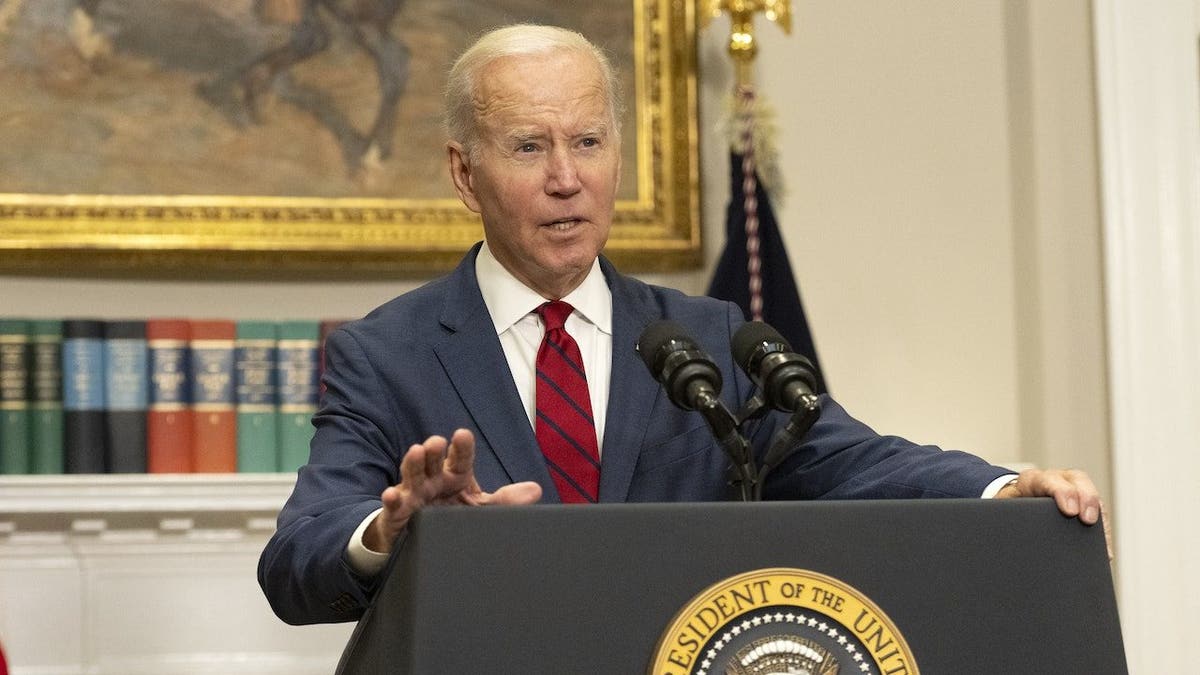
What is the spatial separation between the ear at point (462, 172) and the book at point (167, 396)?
6.30 feet

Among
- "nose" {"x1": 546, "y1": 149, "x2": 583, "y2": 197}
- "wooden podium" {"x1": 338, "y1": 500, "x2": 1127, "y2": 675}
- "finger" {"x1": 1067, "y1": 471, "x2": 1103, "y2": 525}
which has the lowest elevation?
"wooden podium" {"x1": 338, "y1": 500, "x2": 1127, "y2": 675}

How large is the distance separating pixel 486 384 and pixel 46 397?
2259mm

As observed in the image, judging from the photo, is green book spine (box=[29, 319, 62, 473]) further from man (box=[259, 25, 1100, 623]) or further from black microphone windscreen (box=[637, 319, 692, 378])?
black microphone windscreen (box=[637, 319, 692, 378])

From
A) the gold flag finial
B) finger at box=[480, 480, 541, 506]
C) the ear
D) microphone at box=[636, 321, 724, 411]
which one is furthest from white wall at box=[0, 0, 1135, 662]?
finger at box=[480, 480, 541, 506]

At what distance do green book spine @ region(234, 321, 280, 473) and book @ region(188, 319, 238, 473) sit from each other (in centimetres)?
2

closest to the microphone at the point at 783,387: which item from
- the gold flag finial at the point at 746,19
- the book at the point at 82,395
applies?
the gold flag finial at the point at 746,19

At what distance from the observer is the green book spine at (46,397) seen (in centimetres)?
416

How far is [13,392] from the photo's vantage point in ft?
13.6

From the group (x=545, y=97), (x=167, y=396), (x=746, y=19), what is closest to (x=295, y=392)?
(x=167, y=396)

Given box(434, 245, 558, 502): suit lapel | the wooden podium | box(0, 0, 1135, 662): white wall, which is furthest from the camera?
box(0, 0, 1135, 662): white wall

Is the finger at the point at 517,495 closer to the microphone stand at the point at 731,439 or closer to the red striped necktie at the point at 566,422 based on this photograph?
the microphone stand at the point at 731,439

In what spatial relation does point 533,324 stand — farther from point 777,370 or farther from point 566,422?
point 777,370

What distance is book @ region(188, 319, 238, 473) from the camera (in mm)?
4230

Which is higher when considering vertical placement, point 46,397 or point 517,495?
point 46,397
